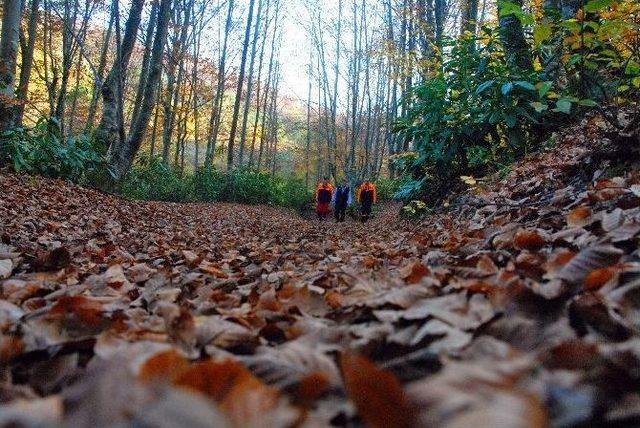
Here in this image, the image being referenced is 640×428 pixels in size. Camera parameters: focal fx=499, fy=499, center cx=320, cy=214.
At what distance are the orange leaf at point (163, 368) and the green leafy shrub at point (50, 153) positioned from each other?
9.05 m

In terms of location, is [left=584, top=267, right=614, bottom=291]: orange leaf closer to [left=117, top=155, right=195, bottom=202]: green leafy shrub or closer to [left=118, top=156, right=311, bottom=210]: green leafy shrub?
[left=118, top=156, right=311, bottom=210]: green leafy shrub

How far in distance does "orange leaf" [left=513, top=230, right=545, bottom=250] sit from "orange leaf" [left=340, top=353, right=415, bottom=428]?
1403 mm

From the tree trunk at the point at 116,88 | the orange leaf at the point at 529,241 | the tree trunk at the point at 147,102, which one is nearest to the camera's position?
the orange leaf at the point at 529,241

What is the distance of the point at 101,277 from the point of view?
2.36m

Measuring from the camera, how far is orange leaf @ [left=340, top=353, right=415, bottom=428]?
0.61 meters

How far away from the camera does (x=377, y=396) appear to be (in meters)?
0.64

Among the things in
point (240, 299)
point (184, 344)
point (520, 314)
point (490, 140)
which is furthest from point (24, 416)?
point (490, 140)

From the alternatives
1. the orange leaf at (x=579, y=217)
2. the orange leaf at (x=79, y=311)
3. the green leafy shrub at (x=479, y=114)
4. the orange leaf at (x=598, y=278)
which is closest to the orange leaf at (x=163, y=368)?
the orange leaf at (x=79, y=311)

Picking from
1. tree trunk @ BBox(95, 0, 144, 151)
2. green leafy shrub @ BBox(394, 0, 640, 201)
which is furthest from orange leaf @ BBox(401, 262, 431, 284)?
tree trunk @ BBox(95, 0, 144, 151)

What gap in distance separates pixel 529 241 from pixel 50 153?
9.45 meters

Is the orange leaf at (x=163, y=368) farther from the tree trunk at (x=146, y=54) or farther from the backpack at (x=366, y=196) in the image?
the backpack at (x=366, y=196)

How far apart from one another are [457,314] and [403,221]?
277 inches

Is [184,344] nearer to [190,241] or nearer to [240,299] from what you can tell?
[240,299]

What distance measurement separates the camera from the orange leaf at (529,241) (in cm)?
187
